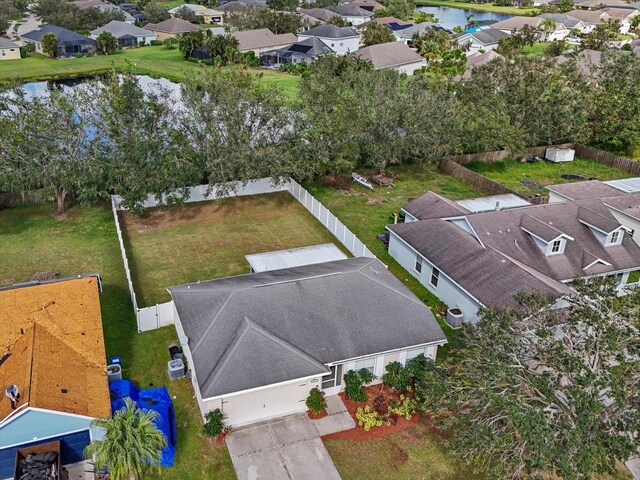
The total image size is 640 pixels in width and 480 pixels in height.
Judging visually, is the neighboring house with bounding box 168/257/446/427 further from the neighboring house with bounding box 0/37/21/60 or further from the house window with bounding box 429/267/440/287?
the neighboring house with bounding box 0/37/21/60

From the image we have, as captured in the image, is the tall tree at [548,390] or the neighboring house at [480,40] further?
the neighboring house at [480,40]

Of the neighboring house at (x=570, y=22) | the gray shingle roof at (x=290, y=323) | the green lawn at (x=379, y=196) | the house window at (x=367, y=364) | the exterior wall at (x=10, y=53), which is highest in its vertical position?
the neighboring house at (x=570, y=22)

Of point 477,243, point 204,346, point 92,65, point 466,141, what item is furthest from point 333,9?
point 204,346

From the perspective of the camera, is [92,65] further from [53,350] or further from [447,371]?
[447,371]

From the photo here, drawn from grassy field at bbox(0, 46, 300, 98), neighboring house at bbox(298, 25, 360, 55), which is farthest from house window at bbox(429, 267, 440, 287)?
neighboring house at bbox(298, 25, 360, 55)

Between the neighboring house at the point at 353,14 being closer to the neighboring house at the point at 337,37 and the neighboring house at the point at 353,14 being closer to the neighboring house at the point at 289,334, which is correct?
the neighboring house at the point at 337,37

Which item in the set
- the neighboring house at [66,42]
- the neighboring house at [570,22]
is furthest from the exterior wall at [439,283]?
the neighboring house at [570,22]
